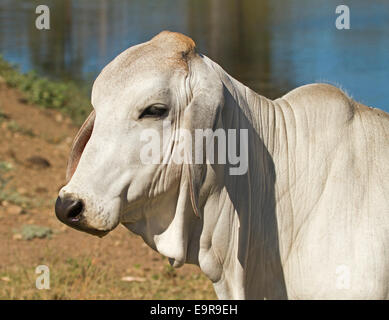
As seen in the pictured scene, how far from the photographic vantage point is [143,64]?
2.63m

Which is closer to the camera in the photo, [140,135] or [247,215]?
[140,135]

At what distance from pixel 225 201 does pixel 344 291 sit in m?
0.58

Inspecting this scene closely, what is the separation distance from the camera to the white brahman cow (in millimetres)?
2572

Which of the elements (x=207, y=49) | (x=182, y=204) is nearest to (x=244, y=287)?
(x=182, y=204)

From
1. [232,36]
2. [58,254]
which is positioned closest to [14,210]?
[58,254]

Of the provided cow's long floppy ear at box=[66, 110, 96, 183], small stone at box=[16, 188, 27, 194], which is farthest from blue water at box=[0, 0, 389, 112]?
cow's long floppy ear at box=[66, 110, 96, 183]

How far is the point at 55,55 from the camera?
52.6 feet

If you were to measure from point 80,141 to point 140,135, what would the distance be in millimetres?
358

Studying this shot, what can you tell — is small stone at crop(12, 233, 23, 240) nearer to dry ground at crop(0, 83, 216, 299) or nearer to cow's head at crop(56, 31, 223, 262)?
dry ground at crop(0, 83, 216, 299)

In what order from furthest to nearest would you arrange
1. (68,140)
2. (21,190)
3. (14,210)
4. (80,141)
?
(68,140)
(21,190)
(14,210)
(80,141)

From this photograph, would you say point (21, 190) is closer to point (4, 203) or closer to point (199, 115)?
point (4, 203)

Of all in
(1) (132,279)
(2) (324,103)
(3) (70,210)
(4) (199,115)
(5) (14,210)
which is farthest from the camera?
(5) (14,210)

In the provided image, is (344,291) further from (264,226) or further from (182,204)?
(182,204)

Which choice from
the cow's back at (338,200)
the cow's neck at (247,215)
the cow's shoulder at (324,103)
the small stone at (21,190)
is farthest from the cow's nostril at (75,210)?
the small stone at (21,190)
